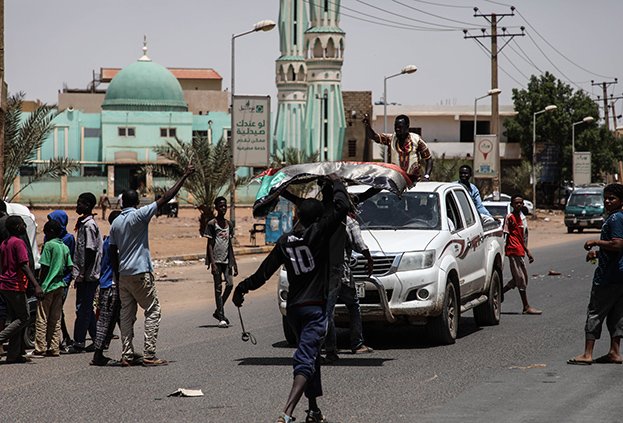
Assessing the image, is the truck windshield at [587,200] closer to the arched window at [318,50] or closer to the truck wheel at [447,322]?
the truck wheel at [447,322]

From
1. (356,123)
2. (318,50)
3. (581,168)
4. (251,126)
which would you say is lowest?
(581,168)

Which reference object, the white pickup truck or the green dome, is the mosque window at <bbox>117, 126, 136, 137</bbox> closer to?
the green dome

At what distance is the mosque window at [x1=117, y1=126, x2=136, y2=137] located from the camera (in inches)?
3361

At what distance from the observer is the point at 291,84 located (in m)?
95.7

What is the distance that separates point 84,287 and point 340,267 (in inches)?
119

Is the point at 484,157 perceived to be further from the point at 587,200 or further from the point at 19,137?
the point at 19,137

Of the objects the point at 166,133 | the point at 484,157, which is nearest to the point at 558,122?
the point at 166,133

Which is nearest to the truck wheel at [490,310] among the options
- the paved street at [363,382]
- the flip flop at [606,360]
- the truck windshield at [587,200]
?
the paved street at [363,382]

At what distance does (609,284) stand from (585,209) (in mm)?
38740

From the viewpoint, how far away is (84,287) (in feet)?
41.9

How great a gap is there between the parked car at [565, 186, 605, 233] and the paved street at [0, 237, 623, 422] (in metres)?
34.4

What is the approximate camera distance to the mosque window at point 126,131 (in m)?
85.4

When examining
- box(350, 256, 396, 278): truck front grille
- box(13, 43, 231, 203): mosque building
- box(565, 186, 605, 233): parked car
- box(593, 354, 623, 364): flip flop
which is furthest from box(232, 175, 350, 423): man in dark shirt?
box(13, 43, 231, 203): mosque building

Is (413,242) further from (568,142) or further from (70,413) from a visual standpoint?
(568,142)
